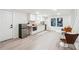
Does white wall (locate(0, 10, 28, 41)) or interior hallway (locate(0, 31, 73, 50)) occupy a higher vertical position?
white wall (locate(0, 10, 28, 41))

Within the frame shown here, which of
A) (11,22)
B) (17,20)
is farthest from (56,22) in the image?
(11,22)

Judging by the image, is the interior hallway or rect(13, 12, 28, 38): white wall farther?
rect(13, 12, 28, 38): white wall

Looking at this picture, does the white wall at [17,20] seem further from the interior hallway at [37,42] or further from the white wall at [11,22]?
the interior hallway at [37,42]

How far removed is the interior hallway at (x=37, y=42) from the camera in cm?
269

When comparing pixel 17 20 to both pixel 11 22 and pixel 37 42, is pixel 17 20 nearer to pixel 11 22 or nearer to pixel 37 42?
pixel 11 22

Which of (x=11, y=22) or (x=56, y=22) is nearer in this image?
(x=56, y=22)

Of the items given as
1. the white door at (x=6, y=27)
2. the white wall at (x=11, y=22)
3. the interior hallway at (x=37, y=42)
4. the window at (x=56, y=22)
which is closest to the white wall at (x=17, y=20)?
the white wall at (x=11, y=22)

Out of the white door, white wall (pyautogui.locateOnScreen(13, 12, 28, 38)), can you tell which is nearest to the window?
white wall (pyautogui.locateOnScreen(13, 12, 28, 38))

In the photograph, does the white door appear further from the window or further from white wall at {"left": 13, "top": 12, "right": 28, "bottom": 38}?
the window

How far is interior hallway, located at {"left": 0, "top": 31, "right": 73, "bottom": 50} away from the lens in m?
2.69

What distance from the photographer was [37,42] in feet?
9.70
